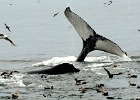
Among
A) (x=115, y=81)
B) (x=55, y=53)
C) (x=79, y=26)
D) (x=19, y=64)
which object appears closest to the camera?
(x=115, y=81)

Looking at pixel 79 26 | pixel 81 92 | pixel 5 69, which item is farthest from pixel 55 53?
pixel 81 92

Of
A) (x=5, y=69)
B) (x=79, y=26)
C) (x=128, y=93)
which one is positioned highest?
(x=79, y=26)

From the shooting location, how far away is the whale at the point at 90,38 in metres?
20.3

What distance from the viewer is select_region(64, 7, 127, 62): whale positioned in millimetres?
20344

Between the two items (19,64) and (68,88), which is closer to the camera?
(68,88)

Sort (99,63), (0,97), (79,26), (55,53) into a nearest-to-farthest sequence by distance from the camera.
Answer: (0,97) < (79,26) < (99,63) < (55,53)

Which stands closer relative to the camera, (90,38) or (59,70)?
(59,70)

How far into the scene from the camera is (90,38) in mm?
20984

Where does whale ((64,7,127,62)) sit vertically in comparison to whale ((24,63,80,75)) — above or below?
above

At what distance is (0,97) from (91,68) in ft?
18.7

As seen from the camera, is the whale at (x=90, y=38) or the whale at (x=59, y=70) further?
the whale at (x=90, y=38)

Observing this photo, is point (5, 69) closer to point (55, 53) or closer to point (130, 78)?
point (130, 78)

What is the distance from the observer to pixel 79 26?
812 inches

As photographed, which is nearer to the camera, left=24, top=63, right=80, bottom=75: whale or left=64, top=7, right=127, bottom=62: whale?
left=24, top=63, right=80, bottom=75: whale
